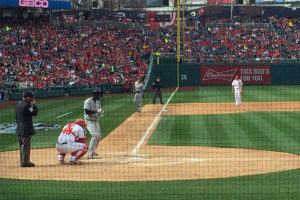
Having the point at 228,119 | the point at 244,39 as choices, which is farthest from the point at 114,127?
the point at 244,39

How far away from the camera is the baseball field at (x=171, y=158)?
951 centimetres

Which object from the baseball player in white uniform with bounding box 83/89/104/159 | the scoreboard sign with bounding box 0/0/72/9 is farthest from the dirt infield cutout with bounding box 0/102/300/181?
the scoreboard sign with bounding box 0/0/72/9

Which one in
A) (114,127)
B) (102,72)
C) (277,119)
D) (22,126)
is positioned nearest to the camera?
(22,126)

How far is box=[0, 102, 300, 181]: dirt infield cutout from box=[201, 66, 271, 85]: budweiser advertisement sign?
2906 cm

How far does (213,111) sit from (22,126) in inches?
603

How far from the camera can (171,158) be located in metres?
13.7

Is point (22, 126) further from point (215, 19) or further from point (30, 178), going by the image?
point (215, 19)

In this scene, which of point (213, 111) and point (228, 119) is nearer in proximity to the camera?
point (228, 119)

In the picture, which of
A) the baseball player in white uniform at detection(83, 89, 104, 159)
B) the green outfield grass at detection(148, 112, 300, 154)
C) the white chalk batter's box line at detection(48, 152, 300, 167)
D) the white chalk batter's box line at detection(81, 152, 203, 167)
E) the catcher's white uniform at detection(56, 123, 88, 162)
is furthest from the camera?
the green outfield grass at detection(148, 112, 300, 154)

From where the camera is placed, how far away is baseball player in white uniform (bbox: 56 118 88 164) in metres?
12.6

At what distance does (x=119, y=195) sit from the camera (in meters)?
9.06

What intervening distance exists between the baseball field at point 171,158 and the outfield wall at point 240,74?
17.9m

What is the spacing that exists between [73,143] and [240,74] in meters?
35.5

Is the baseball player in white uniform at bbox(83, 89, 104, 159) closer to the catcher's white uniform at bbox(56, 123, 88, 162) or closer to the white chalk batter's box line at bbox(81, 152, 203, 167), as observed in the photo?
the white chalk batter's box line at bbox(81, 152, 203, 167)
